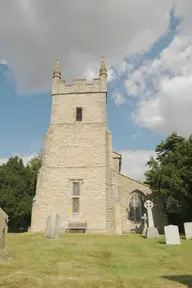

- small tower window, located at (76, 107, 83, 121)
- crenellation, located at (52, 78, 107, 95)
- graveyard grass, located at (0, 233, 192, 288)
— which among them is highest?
crenellation, located at (52, 78, 107, 95)

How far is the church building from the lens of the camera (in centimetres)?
2045

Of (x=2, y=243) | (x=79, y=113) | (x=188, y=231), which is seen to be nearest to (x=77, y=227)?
(x=188, y=231)

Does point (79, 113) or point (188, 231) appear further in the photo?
point (79, 113)

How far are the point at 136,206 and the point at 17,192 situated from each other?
42.4 ft

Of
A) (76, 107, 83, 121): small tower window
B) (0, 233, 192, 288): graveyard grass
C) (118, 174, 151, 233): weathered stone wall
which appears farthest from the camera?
(118, 174, 151, 233): weathered stone wall

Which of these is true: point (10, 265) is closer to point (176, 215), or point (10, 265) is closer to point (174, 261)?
point (174, 261)

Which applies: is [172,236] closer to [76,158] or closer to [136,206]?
[76,158]

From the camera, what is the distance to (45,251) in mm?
10258

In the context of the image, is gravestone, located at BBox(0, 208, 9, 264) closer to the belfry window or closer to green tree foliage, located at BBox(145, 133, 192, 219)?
the belfry window

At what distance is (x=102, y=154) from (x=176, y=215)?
9.69 metres

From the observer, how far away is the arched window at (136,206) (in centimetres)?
2456

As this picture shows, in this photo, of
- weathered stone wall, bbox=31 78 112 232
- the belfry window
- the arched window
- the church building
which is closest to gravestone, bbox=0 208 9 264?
weathered stone wall, bbox=31 78 112 232

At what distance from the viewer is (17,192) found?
28203 mm

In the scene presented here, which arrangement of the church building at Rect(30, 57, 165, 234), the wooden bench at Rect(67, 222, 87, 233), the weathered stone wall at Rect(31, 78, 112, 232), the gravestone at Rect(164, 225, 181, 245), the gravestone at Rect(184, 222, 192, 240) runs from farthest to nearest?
the weathered stone wall at Rect(31, 78, 112, 232)
the church building at Rect(30, 57, 165, 234)
the wooden bench at Rect(67, 222, 87, 233)
the gravestone at Rect(184, 222, 192, 240)
the gravestone at Rect(164, 225, 181, 245)
